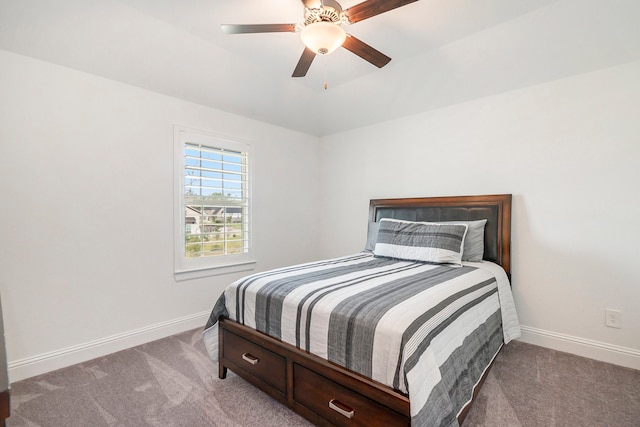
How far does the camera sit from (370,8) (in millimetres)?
1608

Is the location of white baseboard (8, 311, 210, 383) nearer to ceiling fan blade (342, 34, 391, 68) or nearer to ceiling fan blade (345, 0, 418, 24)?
ceiling fan blade (342, 34, 391, 68)

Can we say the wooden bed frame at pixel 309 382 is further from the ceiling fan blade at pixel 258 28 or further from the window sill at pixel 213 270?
the ceiling fan blade at pixel 258 28

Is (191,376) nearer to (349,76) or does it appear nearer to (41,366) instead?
(41,366)

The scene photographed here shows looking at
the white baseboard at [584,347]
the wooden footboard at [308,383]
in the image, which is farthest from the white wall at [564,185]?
the wooden footboard at [308,383]

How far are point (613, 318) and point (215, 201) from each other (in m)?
3.62

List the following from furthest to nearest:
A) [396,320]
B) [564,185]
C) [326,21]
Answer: [564,185]
[326,21]
[396,320]

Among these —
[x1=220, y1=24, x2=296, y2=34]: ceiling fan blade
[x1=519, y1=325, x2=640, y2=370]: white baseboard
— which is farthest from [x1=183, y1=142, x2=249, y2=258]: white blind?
[x1=519, y1=325, x2=640, y2=370]: white baseboard

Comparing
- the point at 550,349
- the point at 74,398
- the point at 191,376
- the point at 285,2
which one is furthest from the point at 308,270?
the point at 550,349

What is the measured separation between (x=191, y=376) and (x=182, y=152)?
1975mm

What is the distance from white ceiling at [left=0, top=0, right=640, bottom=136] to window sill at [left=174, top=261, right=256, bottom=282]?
1.70 metres

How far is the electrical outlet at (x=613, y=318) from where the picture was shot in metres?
2.31

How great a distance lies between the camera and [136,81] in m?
2.59

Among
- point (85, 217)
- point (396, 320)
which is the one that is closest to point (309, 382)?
point (396, 320)

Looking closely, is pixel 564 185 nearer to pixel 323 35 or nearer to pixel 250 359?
pixel 323 35
